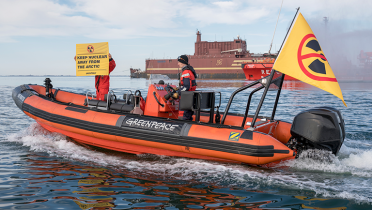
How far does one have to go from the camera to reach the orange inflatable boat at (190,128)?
4.37 m

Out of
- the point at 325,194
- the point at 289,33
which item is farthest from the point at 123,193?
the point at 289,33

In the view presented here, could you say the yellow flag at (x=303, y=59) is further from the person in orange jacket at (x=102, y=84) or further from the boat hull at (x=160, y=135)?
the person in orange jacket at (x=102, y=84)

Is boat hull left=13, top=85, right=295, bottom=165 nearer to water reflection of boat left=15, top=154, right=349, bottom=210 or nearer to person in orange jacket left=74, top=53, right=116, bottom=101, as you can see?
water reflection of boat left=15, top=154, right=349, bottom=210

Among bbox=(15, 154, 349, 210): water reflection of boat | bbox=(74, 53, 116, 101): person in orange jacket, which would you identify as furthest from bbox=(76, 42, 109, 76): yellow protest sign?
bbox=(15, 154, 349, 210): water reflection of boat

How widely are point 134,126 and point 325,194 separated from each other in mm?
3304

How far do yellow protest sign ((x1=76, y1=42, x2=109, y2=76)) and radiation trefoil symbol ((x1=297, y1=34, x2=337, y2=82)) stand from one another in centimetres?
412

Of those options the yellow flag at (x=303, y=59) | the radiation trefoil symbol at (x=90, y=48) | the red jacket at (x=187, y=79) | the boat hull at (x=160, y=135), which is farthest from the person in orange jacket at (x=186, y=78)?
the radiation trefoil symbol at (x=90, y=48)

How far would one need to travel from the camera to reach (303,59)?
421 centimetres

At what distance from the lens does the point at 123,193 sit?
12.1 ft

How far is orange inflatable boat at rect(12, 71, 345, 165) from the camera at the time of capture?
437 centimetres

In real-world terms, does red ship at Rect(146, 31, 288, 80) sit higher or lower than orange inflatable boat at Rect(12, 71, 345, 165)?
higher

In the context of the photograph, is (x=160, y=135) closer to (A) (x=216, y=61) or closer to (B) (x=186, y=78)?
(B) (x=186, y=78)

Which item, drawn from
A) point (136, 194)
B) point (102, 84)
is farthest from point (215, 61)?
point (136, 194)

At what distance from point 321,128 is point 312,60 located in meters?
1.03
